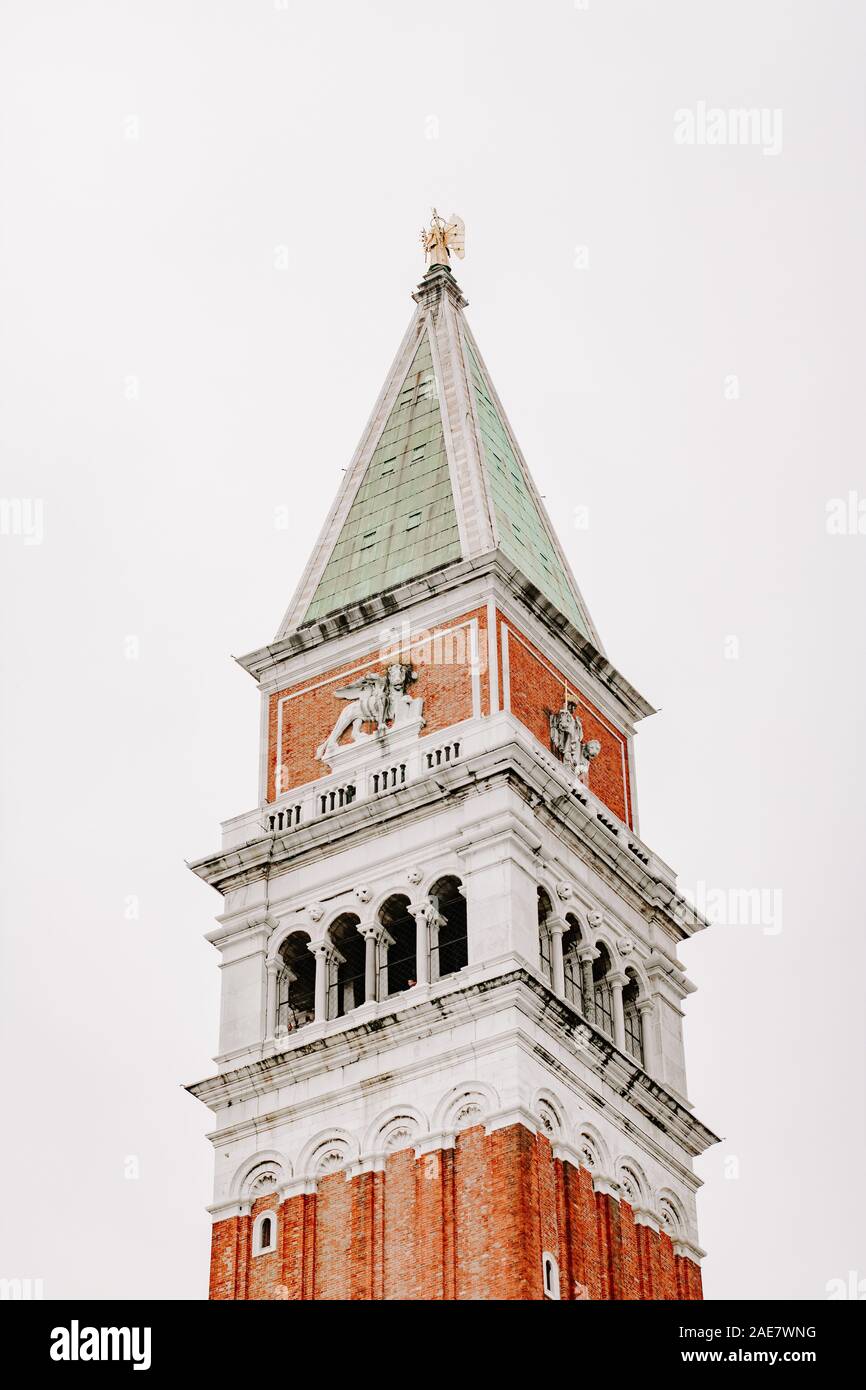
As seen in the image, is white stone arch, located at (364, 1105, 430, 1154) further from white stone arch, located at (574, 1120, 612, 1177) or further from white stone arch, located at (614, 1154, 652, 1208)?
white stone arch, located at (614, 1154, 652, 1208)

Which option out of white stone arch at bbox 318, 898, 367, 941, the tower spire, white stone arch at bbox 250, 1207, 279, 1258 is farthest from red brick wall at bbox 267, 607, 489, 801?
white stone arch at bbox 250, 1207, 279, 1258

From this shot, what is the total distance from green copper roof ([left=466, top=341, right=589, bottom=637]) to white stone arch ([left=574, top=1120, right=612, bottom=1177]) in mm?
15622

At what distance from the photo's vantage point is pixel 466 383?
9275 centimetres

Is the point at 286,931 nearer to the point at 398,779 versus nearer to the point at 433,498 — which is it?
the point at 398,779

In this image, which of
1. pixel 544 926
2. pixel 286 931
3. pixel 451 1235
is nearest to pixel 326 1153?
pixel 451 1235

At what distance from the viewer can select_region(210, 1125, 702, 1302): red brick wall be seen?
237 ft

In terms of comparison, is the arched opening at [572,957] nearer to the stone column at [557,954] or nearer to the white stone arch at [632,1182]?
the stone column at [557,954]

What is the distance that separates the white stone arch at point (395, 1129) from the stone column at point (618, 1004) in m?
6.44

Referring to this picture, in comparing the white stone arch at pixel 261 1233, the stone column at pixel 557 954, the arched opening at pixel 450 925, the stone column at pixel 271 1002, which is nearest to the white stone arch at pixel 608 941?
the stone column at pixel 557 954

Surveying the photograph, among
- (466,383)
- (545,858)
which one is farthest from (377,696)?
(466,383)

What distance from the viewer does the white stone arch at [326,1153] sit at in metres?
76.1
